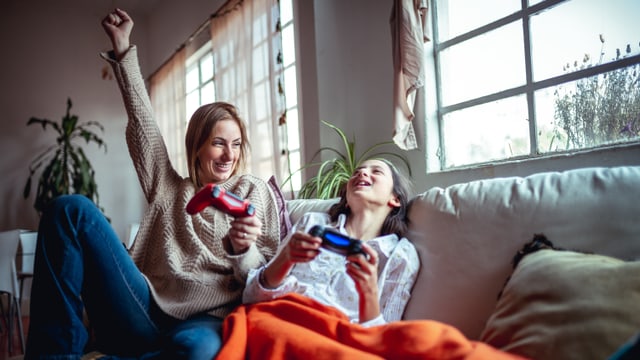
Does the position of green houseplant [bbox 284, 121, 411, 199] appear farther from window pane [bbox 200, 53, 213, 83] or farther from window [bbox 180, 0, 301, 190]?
window pane [bbox 200, 53, 213, 83]

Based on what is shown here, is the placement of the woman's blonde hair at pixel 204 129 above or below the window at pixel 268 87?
below

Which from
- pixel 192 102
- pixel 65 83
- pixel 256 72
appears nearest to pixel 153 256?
pixel 256 72

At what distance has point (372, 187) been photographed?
4.83 feet

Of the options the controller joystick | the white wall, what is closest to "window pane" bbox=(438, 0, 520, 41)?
the controller joystick

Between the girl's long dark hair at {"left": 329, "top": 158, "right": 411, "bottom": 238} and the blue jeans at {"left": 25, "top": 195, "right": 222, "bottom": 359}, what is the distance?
1.75 feet

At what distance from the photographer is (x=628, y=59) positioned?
63.0 inches

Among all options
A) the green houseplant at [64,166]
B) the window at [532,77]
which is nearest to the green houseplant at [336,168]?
the window at [532,77]

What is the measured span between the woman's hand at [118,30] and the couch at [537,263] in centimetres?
108

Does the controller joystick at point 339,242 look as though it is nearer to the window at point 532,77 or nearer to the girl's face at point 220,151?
the girl's face at point 220,151

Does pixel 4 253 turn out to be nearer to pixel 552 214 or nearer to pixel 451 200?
pixel 451 200

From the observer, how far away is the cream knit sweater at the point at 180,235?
4.44 feet

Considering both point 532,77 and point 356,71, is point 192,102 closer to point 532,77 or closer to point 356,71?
point 356,71

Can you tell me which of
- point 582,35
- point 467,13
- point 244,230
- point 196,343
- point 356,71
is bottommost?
point 196,343

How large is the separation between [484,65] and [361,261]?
1.39m
